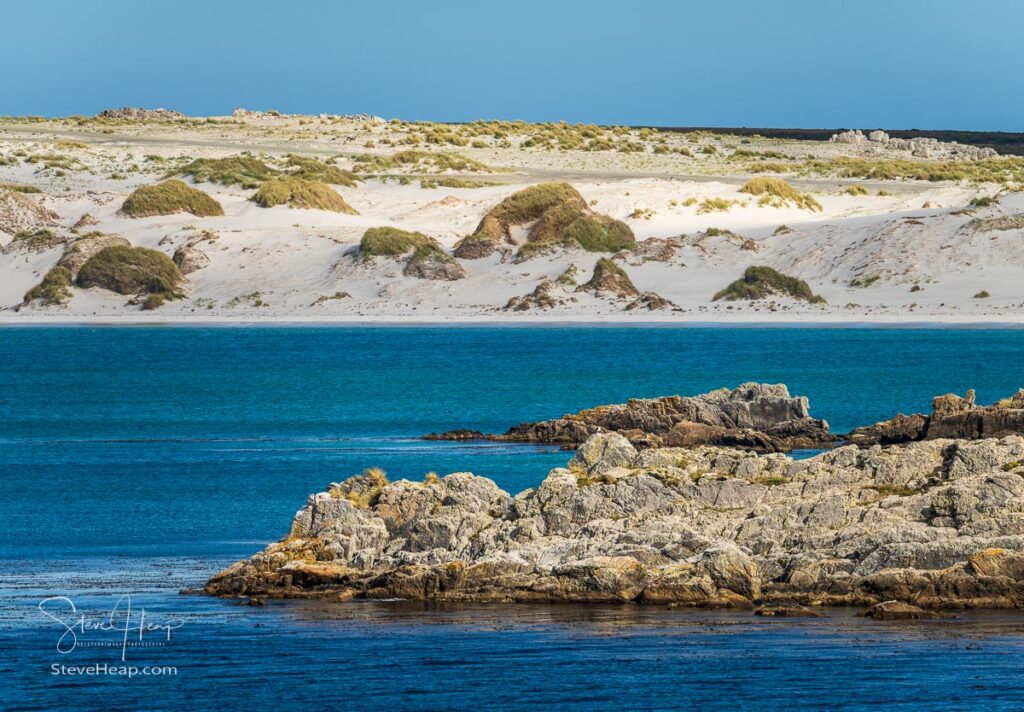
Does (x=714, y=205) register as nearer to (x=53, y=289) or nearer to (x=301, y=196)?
(x=301, y=196)

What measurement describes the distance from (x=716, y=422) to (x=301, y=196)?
49.8 meters

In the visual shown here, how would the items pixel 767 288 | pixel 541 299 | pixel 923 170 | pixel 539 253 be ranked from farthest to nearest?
pixel 923 170, pixel 539 253, pixel 541 299, pixel 767 288

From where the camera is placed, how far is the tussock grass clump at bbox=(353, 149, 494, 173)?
9731 cm

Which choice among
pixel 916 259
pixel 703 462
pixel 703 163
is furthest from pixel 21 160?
pixel 703 462

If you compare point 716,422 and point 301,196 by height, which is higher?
point 301,196

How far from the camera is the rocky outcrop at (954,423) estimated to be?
99.9ft

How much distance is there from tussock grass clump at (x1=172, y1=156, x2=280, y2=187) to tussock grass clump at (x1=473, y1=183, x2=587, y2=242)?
558 inches

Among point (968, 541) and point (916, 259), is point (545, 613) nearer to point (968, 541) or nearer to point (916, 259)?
point (968, 541)

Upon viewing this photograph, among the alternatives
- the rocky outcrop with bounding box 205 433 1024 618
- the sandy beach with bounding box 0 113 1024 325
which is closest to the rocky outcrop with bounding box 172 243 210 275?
the sandy beach with bounding box 0 113 1024 325

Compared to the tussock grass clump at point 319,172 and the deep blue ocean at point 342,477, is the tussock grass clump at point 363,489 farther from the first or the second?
the tussock grass clump at point 319,172

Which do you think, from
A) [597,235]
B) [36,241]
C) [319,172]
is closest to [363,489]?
[597,235]

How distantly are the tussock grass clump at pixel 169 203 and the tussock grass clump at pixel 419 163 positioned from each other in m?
14.7

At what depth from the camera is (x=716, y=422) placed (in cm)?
3578

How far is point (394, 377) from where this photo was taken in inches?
2143
